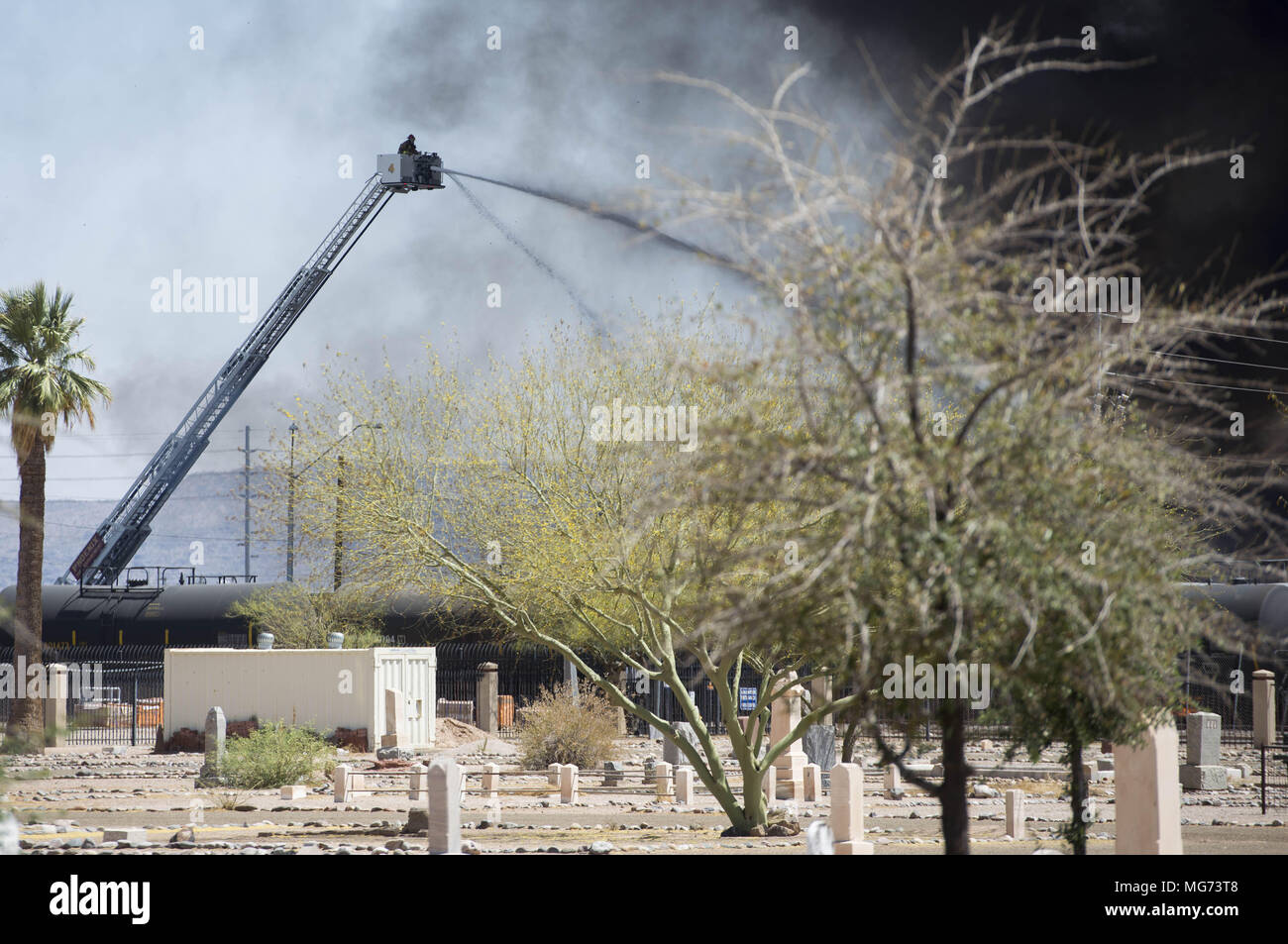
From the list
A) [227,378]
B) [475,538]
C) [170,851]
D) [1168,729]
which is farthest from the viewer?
[227,378]

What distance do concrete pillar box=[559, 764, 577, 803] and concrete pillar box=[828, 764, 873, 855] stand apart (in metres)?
8.70

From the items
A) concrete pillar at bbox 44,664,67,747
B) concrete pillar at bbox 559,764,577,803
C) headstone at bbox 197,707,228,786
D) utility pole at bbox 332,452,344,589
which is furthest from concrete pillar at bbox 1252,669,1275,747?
concrete pillar at bbox 44,664,67,747

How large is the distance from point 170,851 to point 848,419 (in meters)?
10.4

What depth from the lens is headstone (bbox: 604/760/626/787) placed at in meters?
25.1

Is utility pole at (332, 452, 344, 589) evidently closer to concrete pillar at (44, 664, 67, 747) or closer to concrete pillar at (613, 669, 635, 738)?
concrete pillar at (613, 669, 635, 738)

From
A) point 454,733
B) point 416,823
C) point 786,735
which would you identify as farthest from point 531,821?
point 454,733

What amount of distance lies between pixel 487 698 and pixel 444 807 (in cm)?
2553

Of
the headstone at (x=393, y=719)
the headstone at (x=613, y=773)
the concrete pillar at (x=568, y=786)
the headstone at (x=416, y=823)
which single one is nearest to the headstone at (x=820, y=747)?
the headstone at (x=613, y=773)

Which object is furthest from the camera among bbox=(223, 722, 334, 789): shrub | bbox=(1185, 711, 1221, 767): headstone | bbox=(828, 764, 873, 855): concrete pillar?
bbox=(223, 722, 334, 789): shrub

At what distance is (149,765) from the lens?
3023cm

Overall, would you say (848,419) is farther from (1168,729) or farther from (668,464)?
(1168,729)

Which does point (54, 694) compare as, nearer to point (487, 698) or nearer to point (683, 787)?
point (487, 698)

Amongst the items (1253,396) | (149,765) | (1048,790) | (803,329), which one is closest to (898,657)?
(803,329)

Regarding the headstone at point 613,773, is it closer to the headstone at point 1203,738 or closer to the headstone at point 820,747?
the headstone at point 820,747
